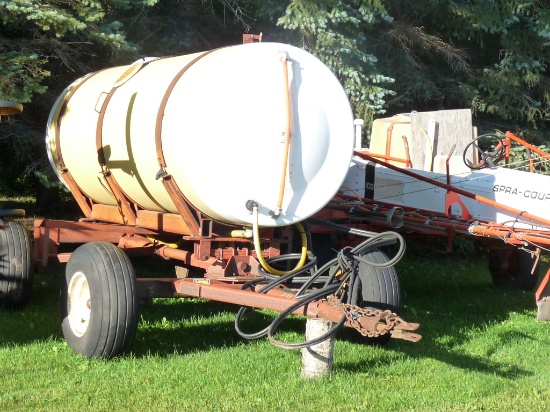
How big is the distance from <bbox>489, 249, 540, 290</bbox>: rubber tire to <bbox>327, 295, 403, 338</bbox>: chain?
5.32 metres

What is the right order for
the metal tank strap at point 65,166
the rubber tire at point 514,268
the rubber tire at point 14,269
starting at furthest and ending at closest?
the rubber tire at point 514,268
the metal tank strap at point 65,166
the rubber tire at point 14,269

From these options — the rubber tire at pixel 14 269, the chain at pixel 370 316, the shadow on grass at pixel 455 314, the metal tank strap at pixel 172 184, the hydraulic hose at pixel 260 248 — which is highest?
the metal tank strap at pixel 172 184

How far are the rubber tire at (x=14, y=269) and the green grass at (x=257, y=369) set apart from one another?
6.0 inches

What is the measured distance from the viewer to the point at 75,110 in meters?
7.84

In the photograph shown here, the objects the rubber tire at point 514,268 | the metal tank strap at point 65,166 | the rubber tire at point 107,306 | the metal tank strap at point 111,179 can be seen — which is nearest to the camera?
the rubber tire at point 107,306

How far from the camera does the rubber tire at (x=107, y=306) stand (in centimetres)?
600

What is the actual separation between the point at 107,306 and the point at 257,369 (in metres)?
1.12

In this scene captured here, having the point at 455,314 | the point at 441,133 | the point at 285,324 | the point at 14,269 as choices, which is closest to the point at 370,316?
the point at 285,324

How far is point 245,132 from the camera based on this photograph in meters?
5.77

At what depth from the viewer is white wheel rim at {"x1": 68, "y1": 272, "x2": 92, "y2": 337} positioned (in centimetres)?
639

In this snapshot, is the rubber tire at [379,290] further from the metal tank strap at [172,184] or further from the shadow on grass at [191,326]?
the metal tank strap at [172,184]

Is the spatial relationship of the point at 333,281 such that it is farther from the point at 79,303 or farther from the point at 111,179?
the point at 111,179

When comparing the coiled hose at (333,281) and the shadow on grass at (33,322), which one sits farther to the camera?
the shadow on grass at (33,322)

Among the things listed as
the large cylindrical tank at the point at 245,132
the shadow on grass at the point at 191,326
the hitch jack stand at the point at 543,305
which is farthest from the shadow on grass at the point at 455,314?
the large cylindrical tank at the point at 245,132
